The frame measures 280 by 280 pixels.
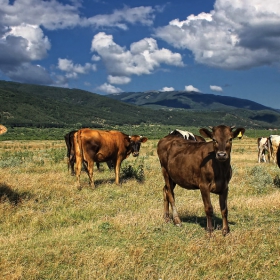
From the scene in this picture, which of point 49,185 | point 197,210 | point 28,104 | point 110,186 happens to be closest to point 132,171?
point 110,186

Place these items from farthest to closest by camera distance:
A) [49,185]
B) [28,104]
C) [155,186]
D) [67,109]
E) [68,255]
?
1. [67,109]
2. [28,104]
3. [155,186]
4. [49,185]
5. [68,255]

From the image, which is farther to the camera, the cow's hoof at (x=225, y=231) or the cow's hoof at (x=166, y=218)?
the cow's hoof at (x=166, y=218)

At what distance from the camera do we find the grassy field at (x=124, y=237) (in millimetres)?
5012

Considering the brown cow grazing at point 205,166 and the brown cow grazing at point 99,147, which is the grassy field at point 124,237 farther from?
the brown cow grazing at point 99,147

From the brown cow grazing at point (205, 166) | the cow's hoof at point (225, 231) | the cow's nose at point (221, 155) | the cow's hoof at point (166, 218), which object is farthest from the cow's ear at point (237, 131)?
the cow's hoof at point (166, 218)

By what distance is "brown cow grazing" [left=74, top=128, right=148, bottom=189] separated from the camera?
12023 millimetres

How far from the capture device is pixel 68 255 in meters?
5.38

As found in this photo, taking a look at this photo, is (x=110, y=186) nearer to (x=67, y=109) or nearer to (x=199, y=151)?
(x=199, y=151)

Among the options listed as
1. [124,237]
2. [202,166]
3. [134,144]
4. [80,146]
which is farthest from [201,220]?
[134,144]

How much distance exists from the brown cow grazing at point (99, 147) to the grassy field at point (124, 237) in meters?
1.49

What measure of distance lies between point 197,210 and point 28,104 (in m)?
181

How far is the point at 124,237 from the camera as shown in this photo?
633 centimetres

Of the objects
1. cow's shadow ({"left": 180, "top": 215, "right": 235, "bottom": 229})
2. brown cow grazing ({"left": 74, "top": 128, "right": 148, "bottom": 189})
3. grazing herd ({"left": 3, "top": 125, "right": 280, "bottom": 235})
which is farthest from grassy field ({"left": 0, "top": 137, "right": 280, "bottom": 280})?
brown cow grazing ({"left": 74, "top": 128, "right": 148, "bottom": 189})

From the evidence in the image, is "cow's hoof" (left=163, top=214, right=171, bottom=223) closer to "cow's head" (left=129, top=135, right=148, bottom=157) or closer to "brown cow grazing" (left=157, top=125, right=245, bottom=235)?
"brown cow grazing" (left=157, top=125, right=245, bottom=235)
